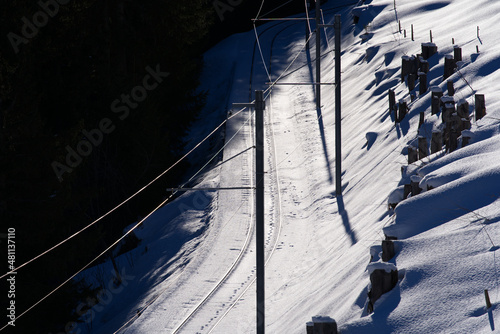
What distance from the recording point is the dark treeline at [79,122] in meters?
13.9

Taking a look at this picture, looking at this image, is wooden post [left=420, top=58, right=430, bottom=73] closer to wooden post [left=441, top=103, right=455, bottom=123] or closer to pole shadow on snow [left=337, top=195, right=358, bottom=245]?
pole shadow on snow [left=337, top=195, right=358, bottom=245]

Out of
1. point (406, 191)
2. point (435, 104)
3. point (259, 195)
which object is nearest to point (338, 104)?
point (435, 104)

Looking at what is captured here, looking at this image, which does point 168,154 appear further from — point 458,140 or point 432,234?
point 432,234

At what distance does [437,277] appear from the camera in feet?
24.0

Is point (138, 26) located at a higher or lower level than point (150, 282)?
higher

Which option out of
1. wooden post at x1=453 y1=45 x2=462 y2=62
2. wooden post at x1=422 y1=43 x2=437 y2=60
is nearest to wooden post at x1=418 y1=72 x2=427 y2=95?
wooden post at x1=453 y1=45 x2=462 y2=62

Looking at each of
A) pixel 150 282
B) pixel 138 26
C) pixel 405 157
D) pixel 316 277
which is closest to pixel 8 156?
pixel 150 282

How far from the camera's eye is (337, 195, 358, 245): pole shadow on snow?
12.5 m

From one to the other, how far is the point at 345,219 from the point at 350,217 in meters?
0.17

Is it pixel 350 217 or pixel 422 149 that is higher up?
pixel 422 149

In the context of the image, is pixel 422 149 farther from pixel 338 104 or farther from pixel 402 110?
pixel 402 110

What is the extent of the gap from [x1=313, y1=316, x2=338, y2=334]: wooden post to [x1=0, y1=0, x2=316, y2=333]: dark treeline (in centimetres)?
787

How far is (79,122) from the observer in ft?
50.5

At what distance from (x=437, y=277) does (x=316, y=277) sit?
4721 mm
